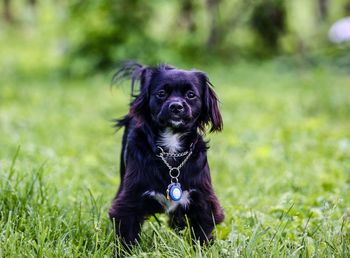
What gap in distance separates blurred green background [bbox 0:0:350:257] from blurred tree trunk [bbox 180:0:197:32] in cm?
4

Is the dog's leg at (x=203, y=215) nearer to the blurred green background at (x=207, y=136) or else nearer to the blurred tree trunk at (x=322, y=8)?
the blurred green background at (x=207, y=136)

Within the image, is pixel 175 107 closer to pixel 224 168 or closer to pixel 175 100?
pixel 175 100

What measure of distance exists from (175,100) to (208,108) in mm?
327

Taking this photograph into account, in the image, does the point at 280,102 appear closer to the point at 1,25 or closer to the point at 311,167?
the point at 311,167

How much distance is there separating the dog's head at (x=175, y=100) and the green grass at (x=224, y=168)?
64 cm

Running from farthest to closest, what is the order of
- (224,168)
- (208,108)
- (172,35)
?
(172,35)
(224,168)
(208,108)

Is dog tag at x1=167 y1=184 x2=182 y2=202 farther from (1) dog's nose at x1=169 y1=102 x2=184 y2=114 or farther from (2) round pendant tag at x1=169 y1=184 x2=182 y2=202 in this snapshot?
(1) dog's nose at x1=169 y1=102 x2=184 y2=114

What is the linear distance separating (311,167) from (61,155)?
8.85 ft

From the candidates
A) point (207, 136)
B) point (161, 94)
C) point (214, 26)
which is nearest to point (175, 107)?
point (161, 94)

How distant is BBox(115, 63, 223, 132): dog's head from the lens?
3734mm

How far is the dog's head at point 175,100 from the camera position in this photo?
3.73m

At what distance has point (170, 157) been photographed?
3.89 metres

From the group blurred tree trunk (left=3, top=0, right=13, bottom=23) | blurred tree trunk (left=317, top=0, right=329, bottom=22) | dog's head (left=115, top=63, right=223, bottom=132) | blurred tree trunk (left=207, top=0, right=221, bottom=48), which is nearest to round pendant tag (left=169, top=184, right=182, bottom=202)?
dog's head (left=115, top=63, right=223, bottom=132)

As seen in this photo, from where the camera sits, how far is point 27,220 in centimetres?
396
